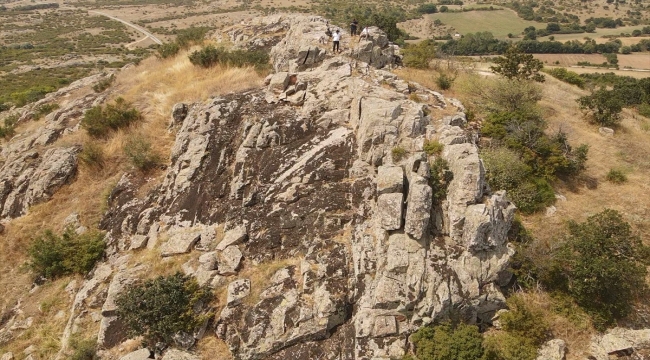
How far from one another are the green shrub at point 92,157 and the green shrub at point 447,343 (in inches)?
791

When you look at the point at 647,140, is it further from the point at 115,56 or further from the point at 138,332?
the point at 115,56

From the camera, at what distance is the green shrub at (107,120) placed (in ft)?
78.0

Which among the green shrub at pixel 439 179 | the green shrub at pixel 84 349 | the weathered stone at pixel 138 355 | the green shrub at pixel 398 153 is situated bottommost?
the green shrub at pixel 84 349

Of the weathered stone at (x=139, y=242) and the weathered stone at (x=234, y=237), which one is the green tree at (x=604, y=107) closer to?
the weathered stone at (x=234, y=237)

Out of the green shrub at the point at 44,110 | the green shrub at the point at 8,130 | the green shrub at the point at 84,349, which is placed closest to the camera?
the green shrub at the point at 84,349

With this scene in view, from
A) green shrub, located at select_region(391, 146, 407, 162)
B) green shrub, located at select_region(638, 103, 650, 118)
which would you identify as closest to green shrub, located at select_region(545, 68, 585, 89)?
green shrub, located at select_region(638, 103, 650, 118)

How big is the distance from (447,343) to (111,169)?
20324 millimetres

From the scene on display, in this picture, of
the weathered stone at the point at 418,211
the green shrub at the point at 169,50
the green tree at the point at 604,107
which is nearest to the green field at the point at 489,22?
the green tree at the point at 604,107

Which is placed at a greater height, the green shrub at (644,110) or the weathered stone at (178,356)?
the green shrub at (644,110)

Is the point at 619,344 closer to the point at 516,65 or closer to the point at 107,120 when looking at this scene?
the point at 516,65

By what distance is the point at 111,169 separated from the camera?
2181 cm

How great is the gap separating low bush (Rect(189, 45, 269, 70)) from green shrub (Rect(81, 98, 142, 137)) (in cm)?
766

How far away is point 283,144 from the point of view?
59.0ft

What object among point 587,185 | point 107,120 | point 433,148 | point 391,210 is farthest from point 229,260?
point 587,185
